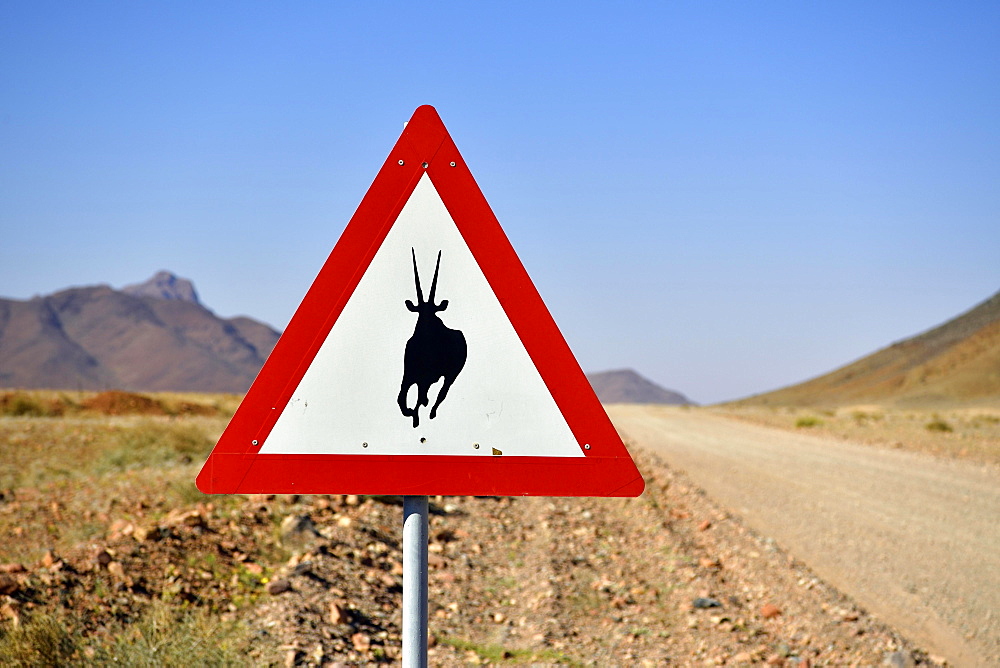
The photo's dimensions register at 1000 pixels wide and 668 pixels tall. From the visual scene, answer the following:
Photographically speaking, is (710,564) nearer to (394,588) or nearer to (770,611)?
(770,611)

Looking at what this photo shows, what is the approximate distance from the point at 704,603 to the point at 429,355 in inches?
162

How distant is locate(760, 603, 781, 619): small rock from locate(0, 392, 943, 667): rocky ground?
0.05ft

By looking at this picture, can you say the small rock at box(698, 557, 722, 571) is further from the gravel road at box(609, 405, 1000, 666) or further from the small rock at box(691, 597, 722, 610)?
the small rock at box(691, 597, 722, 610)

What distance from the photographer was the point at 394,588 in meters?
5.76

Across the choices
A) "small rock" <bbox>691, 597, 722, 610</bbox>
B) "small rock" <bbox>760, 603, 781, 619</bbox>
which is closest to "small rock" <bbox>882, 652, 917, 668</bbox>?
"small rock" <bbox>760, 603, 781, 619</bbox>

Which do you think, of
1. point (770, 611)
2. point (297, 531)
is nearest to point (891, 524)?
point (770, 611)

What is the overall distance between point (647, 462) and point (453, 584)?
32.1 feet

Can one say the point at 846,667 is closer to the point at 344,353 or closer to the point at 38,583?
the point at 344,353

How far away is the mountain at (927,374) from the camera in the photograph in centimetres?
9149

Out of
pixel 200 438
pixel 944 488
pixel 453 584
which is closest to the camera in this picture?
pixel 453 584

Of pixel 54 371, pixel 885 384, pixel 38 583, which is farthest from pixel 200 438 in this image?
pixel 54 371

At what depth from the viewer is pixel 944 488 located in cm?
1234

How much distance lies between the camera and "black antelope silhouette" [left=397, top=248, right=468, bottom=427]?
2449 millimetres

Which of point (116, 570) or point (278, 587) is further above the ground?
point (116, 570)
